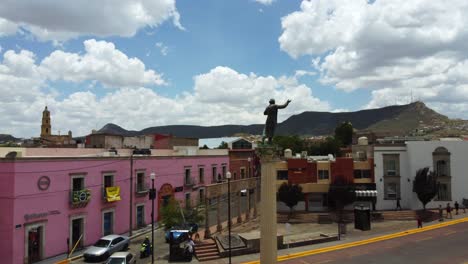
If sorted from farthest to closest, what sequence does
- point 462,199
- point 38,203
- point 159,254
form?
point 462,199 → point 159,254 → point 38,203

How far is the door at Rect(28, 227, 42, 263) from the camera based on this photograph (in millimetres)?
26359

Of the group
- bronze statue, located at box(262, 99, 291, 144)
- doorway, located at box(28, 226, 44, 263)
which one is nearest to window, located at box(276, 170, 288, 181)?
doorway, located at box(28, 226, 44, 263)

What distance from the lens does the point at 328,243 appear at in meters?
31.4

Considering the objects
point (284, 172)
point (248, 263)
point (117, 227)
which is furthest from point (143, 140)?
point (248, 263)

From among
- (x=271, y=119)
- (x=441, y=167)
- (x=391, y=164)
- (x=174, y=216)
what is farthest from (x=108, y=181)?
(x=441, y=167)

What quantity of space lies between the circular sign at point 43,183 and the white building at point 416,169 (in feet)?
115

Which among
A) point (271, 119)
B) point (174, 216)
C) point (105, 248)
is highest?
point (271, 119)

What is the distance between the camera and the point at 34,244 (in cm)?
2672

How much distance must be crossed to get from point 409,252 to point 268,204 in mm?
17083

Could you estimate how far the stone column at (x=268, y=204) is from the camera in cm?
1495

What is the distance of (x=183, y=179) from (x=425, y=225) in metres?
24.8

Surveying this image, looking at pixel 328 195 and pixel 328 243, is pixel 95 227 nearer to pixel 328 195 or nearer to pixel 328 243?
pixel 328 243

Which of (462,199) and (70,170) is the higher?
(70,170)

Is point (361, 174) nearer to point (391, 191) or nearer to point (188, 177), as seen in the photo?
point (391, 191)
